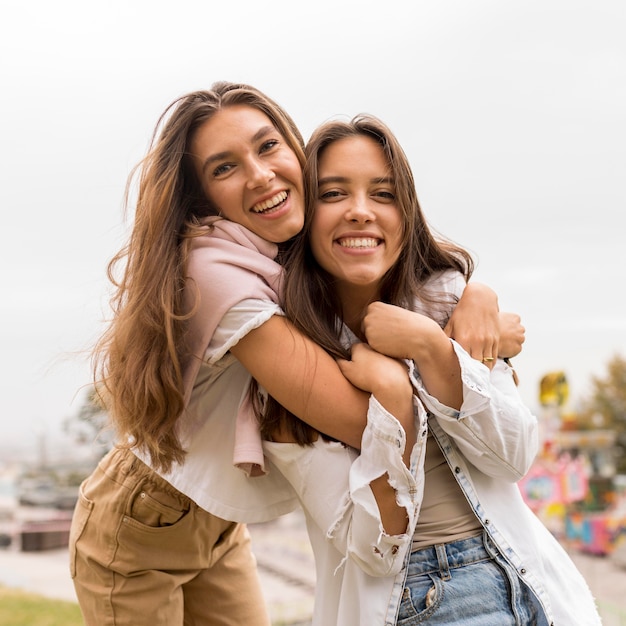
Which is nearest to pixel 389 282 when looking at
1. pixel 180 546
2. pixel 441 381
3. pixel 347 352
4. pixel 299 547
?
pixel 347 352

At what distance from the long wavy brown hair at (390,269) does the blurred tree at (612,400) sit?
88.6 feet

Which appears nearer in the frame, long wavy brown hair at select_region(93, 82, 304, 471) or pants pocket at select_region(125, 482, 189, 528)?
long wavy brown hair at select_region(93, 82, 304, 471)

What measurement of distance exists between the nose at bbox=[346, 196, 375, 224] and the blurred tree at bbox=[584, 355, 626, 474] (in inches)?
1071

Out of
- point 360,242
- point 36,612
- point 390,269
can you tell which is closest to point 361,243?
point 360,242

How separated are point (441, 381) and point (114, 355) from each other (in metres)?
0.84

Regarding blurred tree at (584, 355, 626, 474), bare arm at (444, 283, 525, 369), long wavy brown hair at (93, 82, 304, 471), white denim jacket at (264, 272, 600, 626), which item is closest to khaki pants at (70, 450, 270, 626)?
long wavy brown hair at (93, 82, 304, 471)

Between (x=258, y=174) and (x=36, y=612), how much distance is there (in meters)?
8.01

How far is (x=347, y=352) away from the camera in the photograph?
2.08 m

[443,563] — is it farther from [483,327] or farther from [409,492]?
[483,327]

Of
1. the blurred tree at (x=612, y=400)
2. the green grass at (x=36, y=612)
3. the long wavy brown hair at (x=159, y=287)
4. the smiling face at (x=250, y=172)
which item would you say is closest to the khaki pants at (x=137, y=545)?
the long wavy brown hair at (x=159, y=287)

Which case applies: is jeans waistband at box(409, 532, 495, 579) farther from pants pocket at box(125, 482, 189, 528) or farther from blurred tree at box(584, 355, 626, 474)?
blurred tree at box(584, 355, 626, 474)

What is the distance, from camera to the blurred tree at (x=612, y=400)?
27531 mm

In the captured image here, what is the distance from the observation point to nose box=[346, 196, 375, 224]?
6.91ft

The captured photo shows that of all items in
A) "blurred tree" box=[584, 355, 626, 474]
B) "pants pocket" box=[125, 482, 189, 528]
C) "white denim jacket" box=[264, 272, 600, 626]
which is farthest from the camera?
"blurred tree" box=[584, 355, 626, 474]
